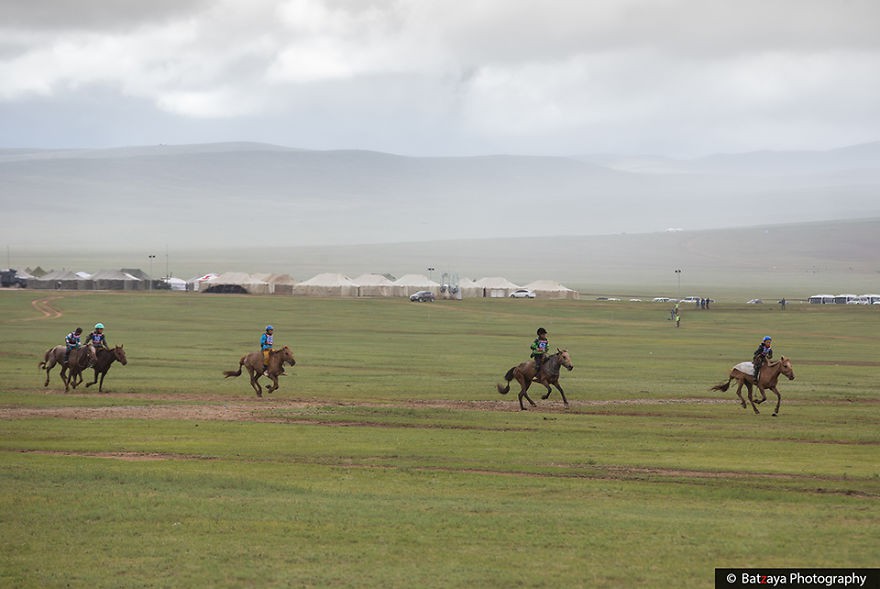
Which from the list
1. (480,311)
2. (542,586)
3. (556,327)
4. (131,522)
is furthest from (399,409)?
(480,311)

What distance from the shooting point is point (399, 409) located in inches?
1423

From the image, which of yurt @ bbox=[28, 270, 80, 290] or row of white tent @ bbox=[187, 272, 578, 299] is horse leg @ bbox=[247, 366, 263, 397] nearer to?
row of white tent @ bbox=[187, 272, 578, 299]

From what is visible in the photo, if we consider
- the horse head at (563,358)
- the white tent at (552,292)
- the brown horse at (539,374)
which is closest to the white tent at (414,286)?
the white tent at (552,292)

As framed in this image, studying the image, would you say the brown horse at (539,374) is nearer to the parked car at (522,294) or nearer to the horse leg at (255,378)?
the horse leg at (255,378)

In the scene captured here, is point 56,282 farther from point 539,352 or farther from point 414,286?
point 539,352

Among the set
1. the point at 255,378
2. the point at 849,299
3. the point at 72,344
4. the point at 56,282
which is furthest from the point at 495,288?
the point at 72,344

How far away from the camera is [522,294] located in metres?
160

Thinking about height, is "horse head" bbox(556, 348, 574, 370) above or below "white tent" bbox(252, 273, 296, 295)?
below

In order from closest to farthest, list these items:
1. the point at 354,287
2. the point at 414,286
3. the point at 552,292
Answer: the point at 354,287 → the point at 552,292 → the point at 414,286

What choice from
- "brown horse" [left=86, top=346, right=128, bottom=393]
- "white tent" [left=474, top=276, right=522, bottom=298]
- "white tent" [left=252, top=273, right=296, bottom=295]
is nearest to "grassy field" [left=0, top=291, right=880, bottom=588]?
"brown horse" [left=86, top=346, right=128, bottom=393]

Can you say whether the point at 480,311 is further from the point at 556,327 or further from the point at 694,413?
the point at 694,413

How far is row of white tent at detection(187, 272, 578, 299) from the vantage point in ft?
516

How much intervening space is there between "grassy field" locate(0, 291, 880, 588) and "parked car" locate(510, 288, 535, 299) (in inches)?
3913

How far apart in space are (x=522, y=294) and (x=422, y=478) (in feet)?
446
